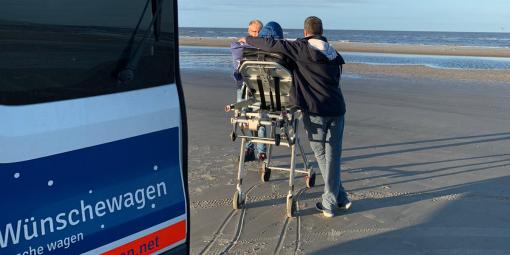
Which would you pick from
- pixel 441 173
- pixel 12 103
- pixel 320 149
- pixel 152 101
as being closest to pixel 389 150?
pixel 441 173

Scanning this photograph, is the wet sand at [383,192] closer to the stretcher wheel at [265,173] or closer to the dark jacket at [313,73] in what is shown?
the stretcher wheel at [265,173]

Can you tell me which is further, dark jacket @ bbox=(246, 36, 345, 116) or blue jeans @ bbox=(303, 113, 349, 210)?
blue jeans @ bbox=(303, 113, 349, 210)

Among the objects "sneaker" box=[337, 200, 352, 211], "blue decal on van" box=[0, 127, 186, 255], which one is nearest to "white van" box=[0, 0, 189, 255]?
"blue decal on van" box=[0, 127, 186, 255]

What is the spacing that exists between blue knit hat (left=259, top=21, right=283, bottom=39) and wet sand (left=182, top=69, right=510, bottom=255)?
70.6 inches

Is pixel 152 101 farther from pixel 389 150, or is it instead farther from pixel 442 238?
pixel 389 150

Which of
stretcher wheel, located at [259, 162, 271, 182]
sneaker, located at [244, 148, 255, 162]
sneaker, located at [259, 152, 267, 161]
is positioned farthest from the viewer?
sneaker, located at [244, 148, 255, 162]

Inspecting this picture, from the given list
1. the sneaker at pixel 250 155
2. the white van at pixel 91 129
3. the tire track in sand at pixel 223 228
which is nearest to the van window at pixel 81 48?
the white van at pixel 91 129

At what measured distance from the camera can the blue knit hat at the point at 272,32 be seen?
5.32m

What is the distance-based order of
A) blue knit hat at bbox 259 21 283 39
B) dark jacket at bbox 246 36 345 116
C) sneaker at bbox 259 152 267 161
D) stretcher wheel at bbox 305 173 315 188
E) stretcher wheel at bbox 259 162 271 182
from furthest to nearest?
sneaker at bbox 259 152 267 161 < stretcher wheel at bbox 259 162 271 182 < stretcher wheel at bbox 305 173 315 188 < blue knit hat at bbox 259 21 283 39 < dark jacket at bbox 246 36 345 116

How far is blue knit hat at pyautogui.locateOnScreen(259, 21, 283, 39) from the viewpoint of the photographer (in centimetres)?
532

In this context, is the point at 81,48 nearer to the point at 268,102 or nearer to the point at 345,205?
the point at 268,102

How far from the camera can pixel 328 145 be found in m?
5.10

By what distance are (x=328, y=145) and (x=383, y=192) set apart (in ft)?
4.36

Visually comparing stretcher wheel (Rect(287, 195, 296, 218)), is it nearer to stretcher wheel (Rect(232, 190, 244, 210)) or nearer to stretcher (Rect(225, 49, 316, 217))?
stretcher (Rect(225, 49, 316, 217))
